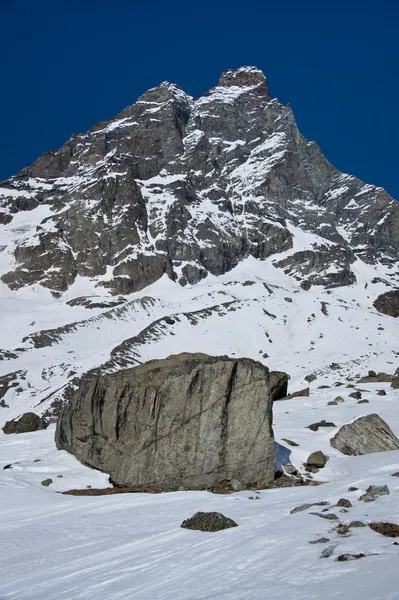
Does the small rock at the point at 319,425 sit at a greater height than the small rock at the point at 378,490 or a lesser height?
greater

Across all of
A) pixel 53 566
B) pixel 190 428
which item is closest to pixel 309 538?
pixel 53 566

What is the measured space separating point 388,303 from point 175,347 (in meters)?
62.5

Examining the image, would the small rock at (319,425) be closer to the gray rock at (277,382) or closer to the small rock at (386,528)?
the gray rock at (277,382)

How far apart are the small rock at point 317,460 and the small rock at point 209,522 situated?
7.76m

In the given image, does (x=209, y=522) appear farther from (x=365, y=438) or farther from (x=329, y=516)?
(x=365, y=438)

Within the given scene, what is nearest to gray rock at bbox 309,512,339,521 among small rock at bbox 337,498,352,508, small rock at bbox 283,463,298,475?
small rock at bbox 337,498,352,508

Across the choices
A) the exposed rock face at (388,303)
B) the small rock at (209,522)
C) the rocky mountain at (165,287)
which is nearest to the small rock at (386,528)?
the small rock at (209,522)

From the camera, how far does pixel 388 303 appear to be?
4894 inches

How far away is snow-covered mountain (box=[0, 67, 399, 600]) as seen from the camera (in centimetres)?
854

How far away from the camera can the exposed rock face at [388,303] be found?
120438 millimetres

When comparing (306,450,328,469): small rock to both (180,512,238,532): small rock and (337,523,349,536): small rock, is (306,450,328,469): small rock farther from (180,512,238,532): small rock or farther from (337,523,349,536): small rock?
(337,523,349,536): small rock

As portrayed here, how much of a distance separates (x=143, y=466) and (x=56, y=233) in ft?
522

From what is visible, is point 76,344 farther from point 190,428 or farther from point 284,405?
point 190,428

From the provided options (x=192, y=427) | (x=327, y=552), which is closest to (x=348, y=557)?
(x=327, y=552)
